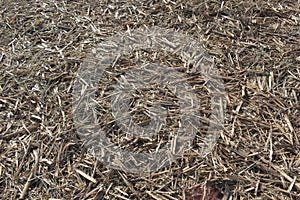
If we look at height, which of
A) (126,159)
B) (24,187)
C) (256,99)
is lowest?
(24,187)

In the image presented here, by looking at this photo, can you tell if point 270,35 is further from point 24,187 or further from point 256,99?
point 24,187

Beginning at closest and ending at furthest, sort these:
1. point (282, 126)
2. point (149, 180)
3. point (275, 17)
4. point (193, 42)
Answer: point (149, 180)
point (282, 126)
point (193, 42)
point (275, 17)

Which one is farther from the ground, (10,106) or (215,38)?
(215,38)

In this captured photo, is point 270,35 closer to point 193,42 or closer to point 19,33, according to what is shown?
point 193,42

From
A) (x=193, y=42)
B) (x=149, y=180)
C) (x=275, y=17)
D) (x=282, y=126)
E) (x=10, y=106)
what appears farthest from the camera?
(x=275, y=17)

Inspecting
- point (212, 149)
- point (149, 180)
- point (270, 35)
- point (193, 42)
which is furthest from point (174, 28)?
point (149, 180)

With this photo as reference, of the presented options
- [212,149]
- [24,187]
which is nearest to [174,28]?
[212,149]

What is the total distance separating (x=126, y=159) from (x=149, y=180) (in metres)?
0.18

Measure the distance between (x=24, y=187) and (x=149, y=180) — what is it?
0.70m

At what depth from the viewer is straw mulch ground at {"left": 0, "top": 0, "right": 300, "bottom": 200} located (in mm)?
2039

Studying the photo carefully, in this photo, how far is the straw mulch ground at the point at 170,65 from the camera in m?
2.04

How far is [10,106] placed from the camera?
2.44m

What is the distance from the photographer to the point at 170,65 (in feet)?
8.08

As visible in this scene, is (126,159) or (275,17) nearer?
(126,159)
